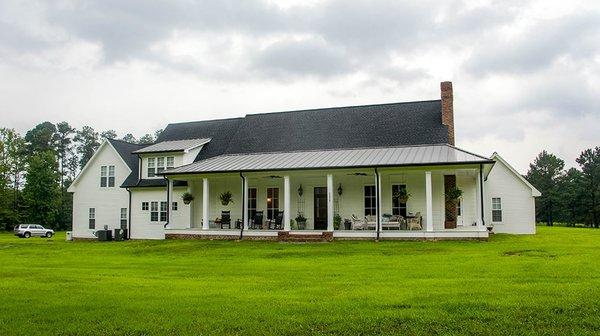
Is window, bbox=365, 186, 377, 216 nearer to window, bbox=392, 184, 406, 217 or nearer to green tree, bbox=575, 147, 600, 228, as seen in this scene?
window, bbox=392, 184, 406, 217

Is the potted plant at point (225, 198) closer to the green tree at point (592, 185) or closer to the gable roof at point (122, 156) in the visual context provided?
the gable roof at point (122, 156)

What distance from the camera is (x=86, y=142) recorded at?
88812 millimetres

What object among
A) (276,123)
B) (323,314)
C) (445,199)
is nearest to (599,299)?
(323,314)

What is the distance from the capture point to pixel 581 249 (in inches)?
691

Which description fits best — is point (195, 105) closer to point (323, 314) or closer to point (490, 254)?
point (490, 254)

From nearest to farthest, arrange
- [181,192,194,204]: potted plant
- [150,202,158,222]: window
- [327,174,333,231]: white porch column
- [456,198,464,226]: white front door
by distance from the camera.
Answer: [327,174,333,231]: white porch column
[456,198,464,226]: white front door
[181,192,194,204]: potted plant
[150,202,158,222]: window

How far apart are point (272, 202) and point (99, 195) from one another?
11.8 meters

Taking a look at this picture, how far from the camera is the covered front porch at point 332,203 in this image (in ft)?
77.2

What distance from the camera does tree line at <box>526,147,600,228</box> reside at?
6338 centimetres

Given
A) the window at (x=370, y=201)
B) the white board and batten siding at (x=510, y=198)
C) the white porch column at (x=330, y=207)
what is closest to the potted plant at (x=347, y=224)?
the window at (x=370, y=201)

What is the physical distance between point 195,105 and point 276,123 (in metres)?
14.2

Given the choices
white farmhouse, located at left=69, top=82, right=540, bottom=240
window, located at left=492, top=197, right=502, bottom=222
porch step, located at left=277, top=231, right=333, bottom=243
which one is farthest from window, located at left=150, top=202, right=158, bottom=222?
window, located at left=492, top=197, right=502, bottom=222

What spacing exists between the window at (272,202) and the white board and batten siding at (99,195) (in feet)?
30.4

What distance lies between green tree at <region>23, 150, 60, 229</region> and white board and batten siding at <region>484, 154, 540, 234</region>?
164ft
